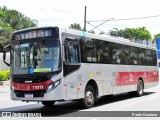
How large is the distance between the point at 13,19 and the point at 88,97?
103m

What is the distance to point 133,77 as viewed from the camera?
19.6m

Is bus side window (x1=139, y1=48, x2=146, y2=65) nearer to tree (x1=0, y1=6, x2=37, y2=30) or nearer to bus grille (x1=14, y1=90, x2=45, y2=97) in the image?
bus grille (x1=14, y1=90, x2=45, y2=97)

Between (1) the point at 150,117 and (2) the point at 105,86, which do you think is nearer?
(1) the point at 150,117

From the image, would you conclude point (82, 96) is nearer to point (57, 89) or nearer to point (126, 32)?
point (57, 89)

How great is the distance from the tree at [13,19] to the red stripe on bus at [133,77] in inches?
3676

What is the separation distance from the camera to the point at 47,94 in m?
12.6

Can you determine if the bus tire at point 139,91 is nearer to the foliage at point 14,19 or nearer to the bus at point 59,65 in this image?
the bus at point 59,65

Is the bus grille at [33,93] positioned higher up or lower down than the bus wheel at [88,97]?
higher up

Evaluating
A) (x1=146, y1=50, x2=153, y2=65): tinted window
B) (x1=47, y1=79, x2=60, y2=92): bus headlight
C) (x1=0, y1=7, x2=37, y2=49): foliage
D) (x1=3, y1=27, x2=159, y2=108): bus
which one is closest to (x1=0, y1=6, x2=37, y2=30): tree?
(x1=0, y1=7, x2=37, y2=49): foliage

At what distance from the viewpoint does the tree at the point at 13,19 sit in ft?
369

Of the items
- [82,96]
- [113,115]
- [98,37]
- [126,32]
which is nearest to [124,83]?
[98,37]

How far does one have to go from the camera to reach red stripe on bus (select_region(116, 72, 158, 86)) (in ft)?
58.7

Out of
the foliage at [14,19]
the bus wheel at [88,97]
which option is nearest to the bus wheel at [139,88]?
the bus wheel at [88,97]

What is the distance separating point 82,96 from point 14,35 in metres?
3.47
